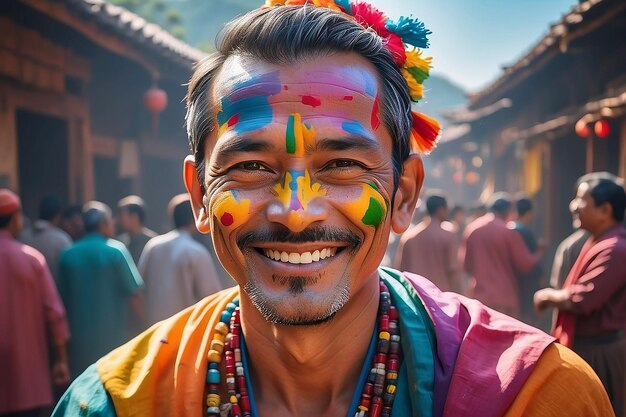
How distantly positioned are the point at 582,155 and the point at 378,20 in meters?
8.79

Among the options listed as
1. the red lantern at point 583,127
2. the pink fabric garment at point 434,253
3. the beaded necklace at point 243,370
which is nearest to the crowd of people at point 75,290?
the pink fabric garment at point 434,253

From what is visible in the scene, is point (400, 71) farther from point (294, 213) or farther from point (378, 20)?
point (294, 213)

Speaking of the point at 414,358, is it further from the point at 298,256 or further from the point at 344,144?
the point at 344,144

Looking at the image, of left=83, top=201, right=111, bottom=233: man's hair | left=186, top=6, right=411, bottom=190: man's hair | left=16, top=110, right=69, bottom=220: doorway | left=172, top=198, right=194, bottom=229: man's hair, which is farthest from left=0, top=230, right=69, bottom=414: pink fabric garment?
left=186, top=6, right=411, bottom=190: man's hair

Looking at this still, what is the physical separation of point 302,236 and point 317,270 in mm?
110

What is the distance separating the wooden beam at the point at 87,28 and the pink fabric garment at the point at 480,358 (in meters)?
4.50

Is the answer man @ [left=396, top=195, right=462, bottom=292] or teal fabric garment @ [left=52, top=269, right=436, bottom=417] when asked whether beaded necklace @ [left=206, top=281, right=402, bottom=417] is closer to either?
teal fabric garment @ [left=52, top=269, right=436, bottom=417]

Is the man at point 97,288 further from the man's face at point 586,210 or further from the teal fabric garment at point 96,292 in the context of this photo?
the man's face at point 586,210

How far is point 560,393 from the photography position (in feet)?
5.87

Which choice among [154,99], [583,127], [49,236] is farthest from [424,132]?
[154,99]

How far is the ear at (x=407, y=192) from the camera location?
7.13 feet

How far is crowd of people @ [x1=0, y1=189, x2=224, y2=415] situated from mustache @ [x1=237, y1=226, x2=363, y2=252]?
3512 mm

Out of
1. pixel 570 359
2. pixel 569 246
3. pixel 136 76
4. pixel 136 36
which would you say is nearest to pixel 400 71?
pixel 570 359

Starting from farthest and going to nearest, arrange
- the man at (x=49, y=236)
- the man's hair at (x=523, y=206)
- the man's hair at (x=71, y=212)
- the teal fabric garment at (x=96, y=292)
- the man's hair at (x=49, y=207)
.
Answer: the man's hair at (x=523, y=206) → the man's hair at (x=71, y=212) → the man's hair at (x=49, y=207) → the man at (x=49, y=236) → the teal fabric garment at (x=96, y=292)
